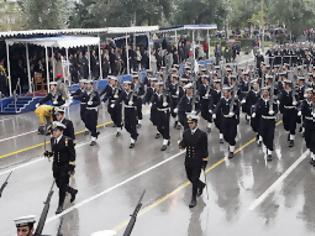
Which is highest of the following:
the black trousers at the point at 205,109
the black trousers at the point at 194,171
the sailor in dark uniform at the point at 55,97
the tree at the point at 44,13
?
the tree at the point at 44,13

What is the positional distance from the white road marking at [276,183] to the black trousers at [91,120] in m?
5.54

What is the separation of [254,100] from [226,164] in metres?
3.32

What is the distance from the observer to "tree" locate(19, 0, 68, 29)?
36656mm

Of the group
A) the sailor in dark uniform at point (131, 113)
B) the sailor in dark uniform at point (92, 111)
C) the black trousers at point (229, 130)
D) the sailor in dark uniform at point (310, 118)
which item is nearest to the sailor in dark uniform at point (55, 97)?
the sailor in dark uniform at point (92, 111)

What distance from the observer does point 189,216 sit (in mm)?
10805

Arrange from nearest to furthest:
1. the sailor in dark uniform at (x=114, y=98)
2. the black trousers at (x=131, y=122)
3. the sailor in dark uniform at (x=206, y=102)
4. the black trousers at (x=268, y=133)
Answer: the black trousers at (x=268, y=133) < the black trousers at (x=131, y=122) < the sailor in dark uniform at (x=114, y=98) < the sailor in dark uniform at (x=206, y=102)

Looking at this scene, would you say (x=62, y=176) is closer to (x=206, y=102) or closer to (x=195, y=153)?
(x=195, y=153)

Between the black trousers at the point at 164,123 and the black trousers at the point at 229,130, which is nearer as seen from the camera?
the black trousers at the point at 229,130

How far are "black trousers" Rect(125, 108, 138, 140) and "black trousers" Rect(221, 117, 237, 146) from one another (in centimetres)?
249

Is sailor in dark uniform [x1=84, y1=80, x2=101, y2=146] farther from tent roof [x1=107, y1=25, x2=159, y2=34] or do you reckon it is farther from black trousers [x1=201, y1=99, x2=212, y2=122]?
tent roof [x1=107, y1=25, x2=159, y2=34]

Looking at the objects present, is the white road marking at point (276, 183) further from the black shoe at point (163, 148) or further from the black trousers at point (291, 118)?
the black shoe at point (163, 148)

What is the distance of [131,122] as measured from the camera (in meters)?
16.6

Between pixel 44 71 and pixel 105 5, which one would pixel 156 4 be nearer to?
pixel 105 5

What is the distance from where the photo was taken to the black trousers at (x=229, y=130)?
15.2 m
